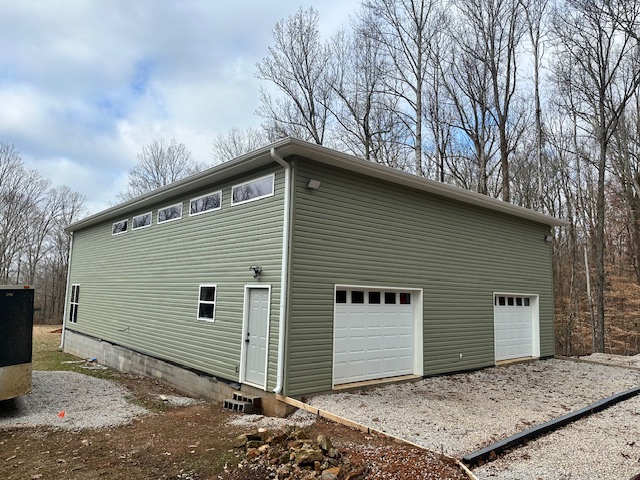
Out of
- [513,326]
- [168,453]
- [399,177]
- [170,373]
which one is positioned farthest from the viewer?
[513,326]

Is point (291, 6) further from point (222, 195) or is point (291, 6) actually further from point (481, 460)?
point (481, 460)

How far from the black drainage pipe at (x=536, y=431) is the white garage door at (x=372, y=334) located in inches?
117

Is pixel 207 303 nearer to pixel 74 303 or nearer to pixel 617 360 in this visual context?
pixel 74 303

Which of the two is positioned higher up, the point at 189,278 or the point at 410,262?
the point at 410,262

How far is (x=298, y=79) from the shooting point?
763 inches

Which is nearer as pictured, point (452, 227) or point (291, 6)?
point (452, 227)

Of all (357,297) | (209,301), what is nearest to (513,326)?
(357,297)

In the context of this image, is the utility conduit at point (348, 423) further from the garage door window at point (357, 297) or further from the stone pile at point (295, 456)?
the garage door window at point (357, 297)

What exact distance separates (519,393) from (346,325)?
3491mm

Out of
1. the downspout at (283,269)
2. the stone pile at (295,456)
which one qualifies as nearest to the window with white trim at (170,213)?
the downspout at (283,269)

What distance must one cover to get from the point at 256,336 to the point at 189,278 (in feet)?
9.67

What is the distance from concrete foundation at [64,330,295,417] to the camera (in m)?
6.73

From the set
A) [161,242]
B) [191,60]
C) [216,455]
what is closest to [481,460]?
[216,455]

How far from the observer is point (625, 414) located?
6352mm
